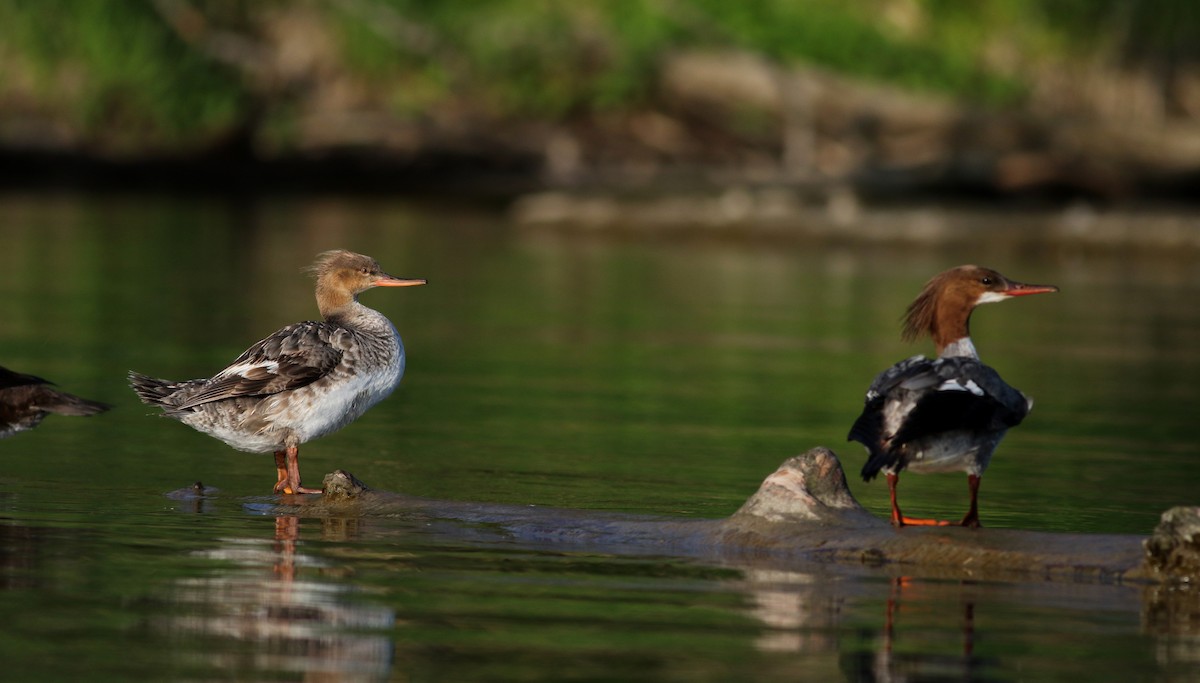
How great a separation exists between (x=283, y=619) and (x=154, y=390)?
315 centimetres

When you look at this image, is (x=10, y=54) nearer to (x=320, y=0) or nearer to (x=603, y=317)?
(x=320, y=0)

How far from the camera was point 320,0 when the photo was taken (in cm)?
4022

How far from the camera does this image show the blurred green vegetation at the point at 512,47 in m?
37.2

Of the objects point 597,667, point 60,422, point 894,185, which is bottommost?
point 597,667

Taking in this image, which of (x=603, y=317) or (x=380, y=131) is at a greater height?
(x=380, y=131)

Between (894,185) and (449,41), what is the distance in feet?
35.7

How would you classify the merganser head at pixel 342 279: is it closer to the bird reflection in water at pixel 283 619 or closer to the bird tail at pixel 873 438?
the bird reflection in water at pixel 283 619

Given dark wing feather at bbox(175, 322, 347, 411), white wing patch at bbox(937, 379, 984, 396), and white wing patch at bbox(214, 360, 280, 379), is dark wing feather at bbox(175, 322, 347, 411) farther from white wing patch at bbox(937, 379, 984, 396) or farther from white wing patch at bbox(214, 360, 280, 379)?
white wing patch at bbox(937, 379, 984, 396)

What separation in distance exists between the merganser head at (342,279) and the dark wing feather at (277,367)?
847 millimetres

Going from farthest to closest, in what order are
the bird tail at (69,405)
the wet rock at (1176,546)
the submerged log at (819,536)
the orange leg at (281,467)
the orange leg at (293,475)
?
the orange leg at (281,467) → the orange leg at (293,475) → the bird tail at (69,405) → the submerged log at (819,536) → the wet rock at (1176,546)

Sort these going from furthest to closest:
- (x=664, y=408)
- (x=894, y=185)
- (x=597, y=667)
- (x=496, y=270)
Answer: (x=894, y=185)
(x=496, y=270)
(x=664, y=408)
(x=597, y=667)

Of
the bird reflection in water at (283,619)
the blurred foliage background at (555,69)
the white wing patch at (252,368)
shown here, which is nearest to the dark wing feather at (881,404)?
the bird reflection in water at (283,619)

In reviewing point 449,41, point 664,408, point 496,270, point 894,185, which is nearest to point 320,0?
point 449,41

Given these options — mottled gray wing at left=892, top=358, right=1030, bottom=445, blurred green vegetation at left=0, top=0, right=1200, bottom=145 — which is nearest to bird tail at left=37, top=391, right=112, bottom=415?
mottled gray wing at left=892, top=358, right=1030, bottom=445
